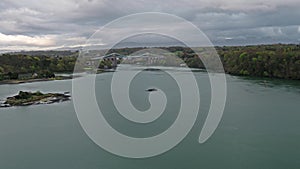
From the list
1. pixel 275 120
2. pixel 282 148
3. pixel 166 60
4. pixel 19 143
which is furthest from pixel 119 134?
pixel 166 60

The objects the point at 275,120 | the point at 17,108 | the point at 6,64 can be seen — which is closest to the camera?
the point at 275,120

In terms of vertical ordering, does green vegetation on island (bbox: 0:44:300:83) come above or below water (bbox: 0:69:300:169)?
above

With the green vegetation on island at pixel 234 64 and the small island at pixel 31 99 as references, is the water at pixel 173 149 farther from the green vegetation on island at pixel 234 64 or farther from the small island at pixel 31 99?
the green vegetation on island at pixel 234 64

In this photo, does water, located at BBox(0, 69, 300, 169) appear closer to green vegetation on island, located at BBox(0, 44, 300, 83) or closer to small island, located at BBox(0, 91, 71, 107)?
small island, located at BBox(0, 91, 71, 107)

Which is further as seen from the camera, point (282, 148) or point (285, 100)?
point (285, 100)

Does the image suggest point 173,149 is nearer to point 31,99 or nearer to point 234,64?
point 31,99

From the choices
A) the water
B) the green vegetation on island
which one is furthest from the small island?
the green vegetation on island

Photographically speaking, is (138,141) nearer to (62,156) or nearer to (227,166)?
(62,156)

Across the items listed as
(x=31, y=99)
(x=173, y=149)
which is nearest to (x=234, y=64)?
(x=31, y=99)
